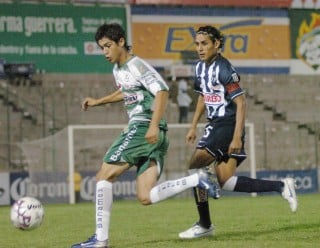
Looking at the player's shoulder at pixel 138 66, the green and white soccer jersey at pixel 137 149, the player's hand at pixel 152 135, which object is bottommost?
the green and white soccer jersey at pixel 137 149

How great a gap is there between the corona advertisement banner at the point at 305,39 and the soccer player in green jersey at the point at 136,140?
23.4 meters

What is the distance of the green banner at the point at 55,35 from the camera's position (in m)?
26.5

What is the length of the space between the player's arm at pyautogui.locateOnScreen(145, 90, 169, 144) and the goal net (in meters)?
12.0

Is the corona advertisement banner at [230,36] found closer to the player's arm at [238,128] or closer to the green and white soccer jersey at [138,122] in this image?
the player's arm at [238,128]

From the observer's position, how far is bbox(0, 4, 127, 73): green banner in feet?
87.0

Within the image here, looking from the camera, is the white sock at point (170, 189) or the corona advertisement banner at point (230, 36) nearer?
the white sock at point (170, 189)

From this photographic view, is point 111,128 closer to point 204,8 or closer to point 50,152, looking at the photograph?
point 50,152

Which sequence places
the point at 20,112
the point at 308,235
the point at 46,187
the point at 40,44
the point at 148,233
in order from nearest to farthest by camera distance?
the point at 308,235 → the point at 148,233 → the point at 46,187 → the point at 20,112 → the point at 40,44

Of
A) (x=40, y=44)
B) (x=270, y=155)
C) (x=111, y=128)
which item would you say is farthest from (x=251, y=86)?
(x=111, y=128)

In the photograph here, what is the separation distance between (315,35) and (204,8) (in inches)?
167

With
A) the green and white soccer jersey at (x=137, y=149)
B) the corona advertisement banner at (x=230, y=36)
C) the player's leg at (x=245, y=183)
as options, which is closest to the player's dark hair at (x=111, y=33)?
the green and white soccer jersey at (x=137, y=149)

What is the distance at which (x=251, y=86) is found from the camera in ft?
96.1

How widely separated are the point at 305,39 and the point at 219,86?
22.9 metres

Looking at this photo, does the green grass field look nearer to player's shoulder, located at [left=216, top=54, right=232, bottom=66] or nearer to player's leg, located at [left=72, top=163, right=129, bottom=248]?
player's leg, located at [left=72, top=163, right=129, bottom=248]
